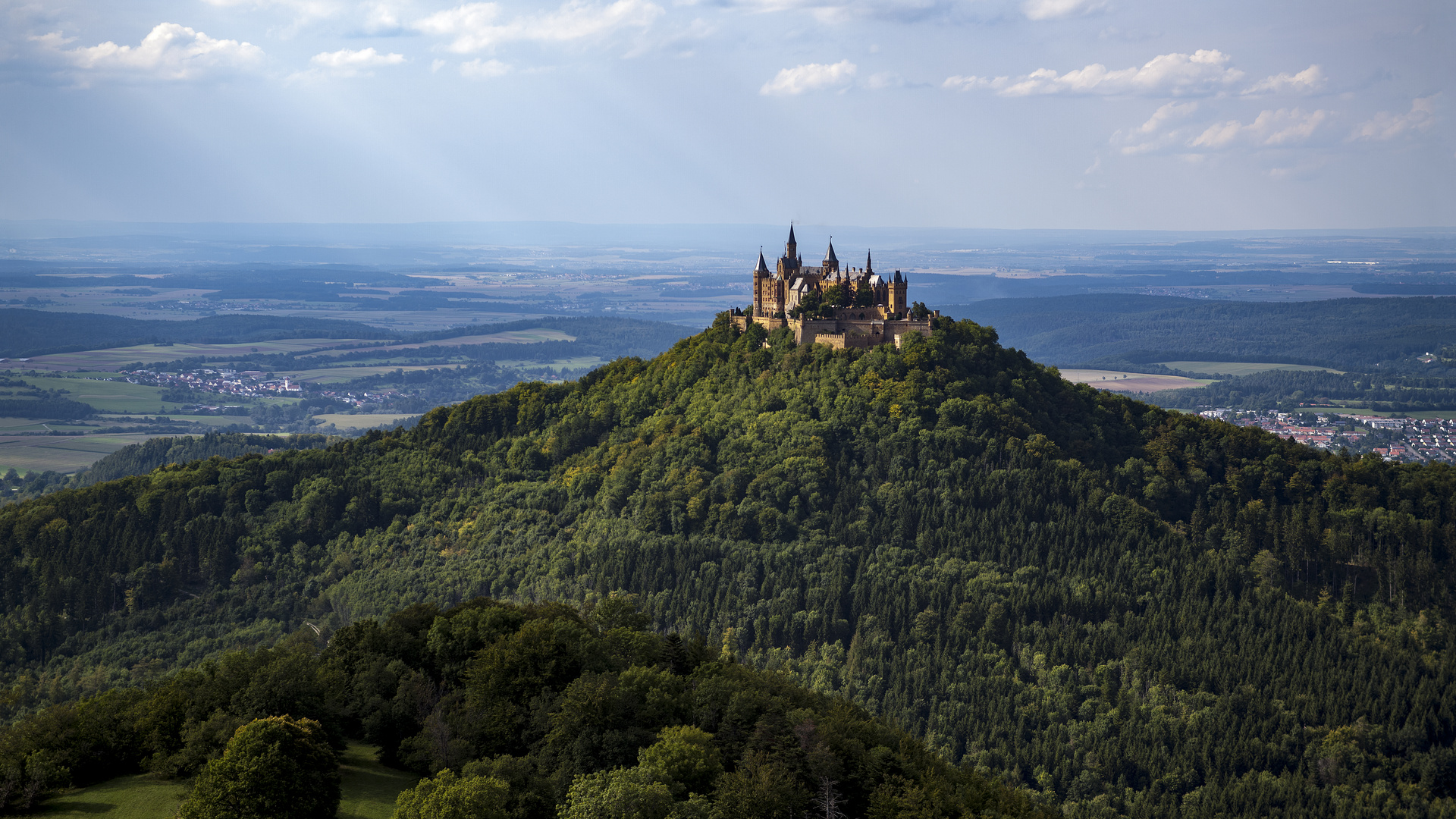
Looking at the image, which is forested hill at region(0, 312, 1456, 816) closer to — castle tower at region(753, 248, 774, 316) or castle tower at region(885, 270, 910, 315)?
castle tower at region(753, 248, 774, 316)

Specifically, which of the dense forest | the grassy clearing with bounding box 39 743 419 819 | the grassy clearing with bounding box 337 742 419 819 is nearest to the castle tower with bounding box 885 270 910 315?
the dense forest

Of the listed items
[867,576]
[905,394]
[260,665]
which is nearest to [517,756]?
[260,665]

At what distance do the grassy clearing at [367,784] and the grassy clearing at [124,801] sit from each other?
19.6ft

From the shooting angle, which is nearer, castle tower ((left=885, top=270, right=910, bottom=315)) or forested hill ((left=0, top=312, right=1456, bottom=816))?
forested hill ((left=0, top=312, right=1456, bottom=816))

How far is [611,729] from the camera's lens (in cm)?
5156

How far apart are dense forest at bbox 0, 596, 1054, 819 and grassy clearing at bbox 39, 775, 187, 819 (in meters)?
0.78

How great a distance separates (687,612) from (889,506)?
19009 millimetres

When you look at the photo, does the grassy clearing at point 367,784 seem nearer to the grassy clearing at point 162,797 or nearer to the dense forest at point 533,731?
the grassy clearing at point 162,797

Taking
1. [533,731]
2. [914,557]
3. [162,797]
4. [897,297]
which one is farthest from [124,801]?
[897,297]

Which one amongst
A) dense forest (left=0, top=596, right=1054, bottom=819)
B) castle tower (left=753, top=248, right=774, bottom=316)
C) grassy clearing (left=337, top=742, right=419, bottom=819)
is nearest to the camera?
dense forest (left=0, top=596, right=1054, bottom=819)

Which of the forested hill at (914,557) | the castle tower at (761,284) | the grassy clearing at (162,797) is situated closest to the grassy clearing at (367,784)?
the grassy clearing at (162,797)

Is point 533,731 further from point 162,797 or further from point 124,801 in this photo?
point 124,801

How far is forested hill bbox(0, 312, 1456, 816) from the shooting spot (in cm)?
8425

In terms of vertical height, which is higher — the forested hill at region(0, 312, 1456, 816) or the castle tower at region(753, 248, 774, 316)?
the castle tower at region(753, 248, 774, 316)
